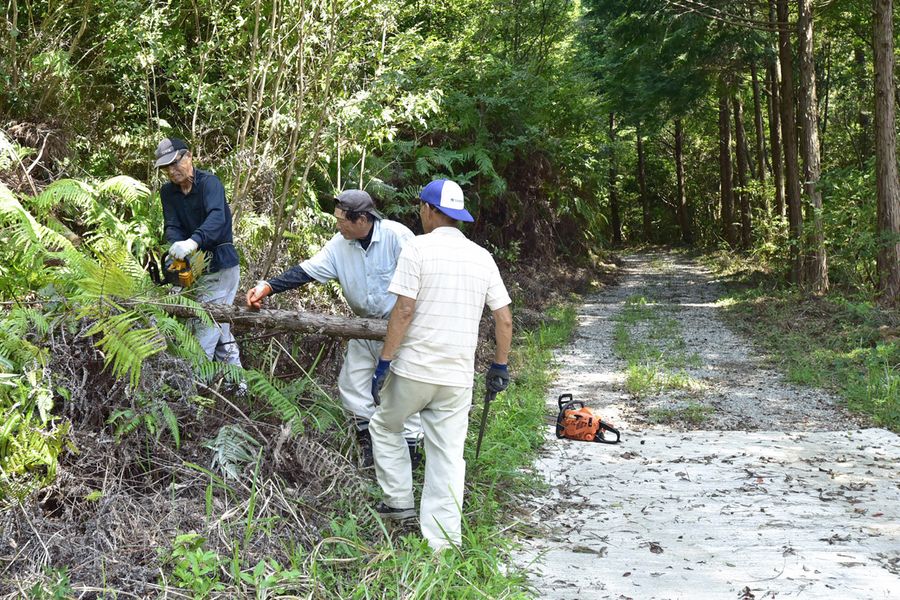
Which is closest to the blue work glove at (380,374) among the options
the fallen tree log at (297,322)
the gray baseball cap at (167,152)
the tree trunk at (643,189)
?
the fallen tree log at (297,322)

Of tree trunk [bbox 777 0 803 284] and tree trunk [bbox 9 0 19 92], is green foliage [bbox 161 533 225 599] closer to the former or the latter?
tree trunk [bbox 9 0 19 92]

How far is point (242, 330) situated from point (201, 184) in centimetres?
116

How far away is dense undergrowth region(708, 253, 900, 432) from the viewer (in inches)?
385

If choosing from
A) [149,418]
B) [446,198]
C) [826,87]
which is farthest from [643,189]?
[149,418]

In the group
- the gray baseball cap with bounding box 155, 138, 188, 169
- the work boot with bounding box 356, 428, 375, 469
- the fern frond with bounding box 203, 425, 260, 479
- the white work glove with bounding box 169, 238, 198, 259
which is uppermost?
the gray baseball cap with bounding box 155, 138, 188, 169

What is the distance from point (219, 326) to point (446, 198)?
2029mm

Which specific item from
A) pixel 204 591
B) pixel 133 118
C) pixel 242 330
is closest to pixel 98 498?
pixel 204 591

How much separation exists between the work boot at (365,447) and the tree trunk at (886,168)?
1160 centimetres

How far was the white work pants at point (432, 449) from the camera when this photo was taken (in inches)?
194

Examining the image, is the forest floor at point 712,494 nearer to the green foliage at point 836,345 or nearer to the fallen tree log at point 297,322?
the green foliage at point 836,345

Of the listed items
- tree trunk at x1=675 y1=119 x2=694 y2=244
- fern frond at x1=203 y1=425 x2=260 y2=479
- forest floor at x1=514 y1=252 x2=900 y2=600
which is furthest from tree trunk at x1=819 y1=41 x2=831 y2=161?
fern frond at x1=203 y1=425 x2=260 y2=479

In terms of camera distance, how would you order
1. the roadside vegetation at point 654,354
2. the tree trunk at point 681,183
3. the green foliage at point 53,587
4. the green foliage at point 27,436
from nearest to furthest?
the green foliage at point 53,587
the green foliage at point 27,436
the roadside vegetation at point 654,354
the tree trunk at point 681,183

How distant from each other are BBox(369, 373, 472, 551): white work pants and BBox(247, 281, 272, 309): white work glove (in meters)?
1.19

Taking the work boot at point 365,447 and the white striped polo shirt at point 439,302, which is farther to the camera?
the work boot at point 365,447
